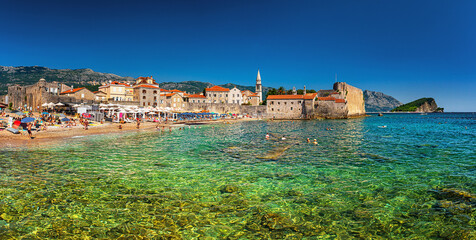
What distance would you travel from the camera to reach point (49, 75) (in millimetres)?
169625

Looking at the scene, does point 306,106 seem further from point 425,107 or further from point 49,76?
point 49,76

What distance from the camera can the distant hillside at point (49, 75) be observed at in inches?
5984

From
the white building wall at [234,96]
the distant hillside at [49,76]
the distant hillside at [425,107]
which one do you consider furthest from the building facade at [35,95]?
the distant hillside at [425,107]

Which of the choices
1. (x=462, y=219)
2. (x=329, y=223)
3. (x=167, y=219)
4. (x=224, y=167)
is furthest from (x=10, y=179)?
(x=462, y=219)

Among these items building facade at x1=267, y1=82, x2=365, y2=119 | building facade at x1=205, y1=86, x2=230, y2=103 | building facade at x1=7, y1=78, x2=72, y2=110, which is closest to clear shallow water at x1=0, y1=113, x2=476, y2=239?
building facade at x1=7, y1=78, x2=72, y2=110

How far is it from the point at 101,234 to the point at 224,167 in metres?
6.60

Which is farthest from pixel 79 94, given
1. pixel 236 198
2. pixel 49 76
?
pixel 49 76

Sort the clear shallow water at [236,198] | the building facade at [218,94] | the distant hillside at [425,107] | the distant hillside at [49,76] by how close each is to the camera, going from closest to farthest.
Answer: the clear shallow water at [236,198]
the building facade at [218,94]
the distant hillside at [49,76]
the distant hillside at [425,107]

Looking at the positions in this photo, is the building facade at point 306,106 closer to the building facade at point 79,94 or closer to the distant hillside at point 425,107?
the building facade at point 79,94

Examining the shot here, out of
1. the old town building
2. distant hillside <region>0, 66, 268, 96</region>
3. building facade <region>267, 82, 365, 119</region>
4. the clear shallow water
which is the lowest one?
the clear shallow water

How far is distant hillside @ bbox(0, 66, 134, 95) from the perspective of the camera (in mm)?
152000

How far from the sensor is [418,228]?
5.53 meters

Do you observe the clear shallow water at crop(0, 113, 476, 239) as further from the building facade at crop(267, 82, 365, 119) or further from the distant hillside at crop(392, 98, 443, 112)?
→ the distant hillside at crop(392, 98, 443, 112)

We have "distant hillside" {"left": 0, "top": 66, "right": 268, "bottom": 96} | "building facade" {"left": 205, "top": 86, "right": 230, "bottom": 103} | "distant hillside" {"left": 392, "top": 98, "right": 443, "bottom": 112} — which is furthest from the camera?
"distant hillside" {"left": 392, "top": 98, "right": 443, "bottom": 112}
